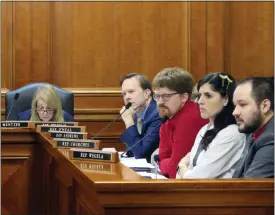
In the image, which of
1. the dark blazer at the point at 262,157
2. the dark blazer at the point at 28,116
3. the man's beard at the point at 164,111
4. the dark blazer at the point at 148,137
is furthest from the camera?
the dark blazer at the point at 28,116

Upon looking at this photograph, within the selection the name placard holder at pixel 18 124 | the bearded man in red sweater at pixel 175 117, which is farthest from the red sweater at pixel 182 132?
the name placard holder at pixel 18 124

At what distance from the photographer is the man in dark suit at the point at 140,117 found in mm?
4031

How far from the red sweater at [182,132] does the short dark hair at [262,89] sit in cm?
96

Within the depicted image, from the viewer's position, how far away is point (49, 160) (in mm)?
3281

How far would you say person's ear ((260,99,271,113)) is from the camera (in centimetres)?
240

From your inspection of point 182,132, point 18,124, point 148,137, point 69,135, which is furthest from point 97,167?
point 148,137

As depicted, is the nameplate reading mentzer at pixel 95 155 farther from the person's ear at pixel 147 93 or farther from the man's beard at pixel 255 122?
the person's ear at pixel 147 93

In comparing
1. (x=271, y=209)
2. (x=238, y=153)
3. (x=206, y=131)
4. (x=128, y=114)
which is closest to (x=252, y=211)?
(x=271, y=209)

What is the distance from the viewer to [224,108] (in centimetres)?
288

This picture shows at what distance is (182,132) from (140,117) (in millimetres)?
979

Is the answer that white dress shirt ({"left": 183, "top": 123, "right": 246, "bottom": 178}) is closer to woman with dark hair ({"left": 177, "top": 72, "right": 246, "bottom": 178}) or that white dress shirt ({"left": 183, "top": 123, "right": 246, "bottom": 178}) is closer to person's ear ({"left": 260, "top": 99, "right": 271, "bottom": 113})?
woman with dark hair ({"left": 177, "top": 72, "right": 246, "bottom": 178})

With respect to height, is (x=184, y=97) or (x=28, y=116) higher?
(x=184, y=97)

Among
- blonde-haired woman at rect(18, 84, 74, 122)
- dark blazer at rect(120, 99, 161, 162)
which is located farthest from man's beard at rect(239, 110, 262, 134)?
blonde-haired woman at rect(18, 84, 74, 122)

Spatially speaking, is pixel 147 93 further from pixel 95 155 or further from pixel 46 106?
pixel 95 155
